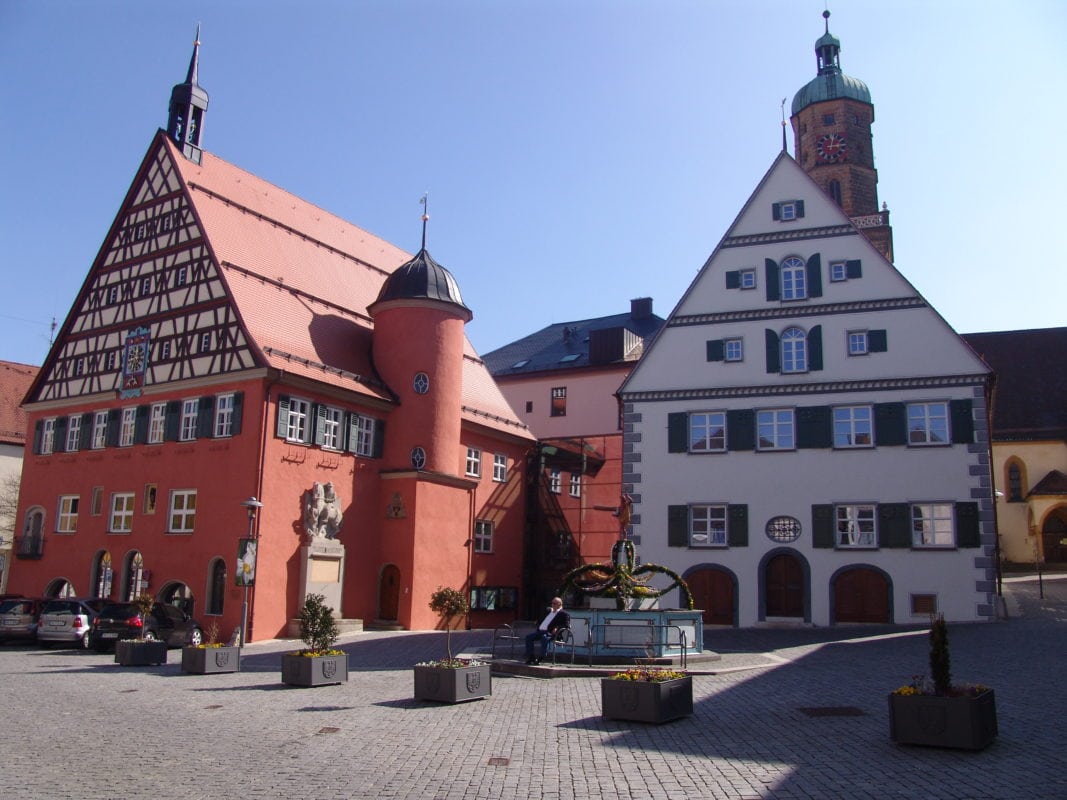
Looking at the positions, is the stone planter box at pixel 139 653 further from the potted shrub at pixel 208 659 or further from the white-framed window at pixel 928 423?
the white-framed window at pixel 928 423

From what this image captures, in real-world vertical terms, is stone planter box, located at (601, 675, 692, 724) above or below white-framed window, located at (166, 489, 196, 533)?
below

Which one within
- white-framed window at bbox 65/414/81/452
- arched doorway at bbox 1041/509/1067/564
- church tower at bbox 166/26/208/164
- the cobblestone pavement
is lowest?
the cobblestone pavement

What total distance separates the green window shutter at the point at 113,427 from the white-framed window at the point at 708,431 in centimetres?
1945

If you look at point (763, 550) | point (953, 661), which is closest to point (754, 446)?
point (763, 550)

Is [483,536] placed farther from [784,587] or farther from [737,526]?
[784,587]

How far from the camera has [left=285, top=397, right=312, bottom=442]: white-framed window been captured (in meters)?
29.0

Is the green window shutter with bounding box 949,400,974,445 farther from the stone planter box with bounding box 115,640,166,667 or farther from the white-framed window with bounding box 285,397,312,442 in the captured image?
the stone planter box with bounding box 115,640,166,667

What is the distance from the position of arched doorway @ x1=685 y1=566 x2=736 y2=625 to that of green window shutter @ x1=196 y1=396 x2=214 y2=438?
50.8 feet

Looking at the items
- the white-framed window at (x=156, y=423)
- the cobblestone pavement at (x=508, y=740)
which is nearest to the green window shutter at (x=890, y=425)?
the cobblestone pavement at (x=508, y=740)

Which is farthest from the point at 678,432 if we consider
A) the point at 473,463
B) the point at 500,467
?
the point at 500,467

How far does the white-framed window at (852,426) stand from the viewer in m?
29.0

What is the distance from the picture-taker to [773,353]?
30.5 meters

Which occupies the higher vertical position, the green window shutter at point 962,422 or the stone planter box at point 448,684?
the green window shutter at point 962,422

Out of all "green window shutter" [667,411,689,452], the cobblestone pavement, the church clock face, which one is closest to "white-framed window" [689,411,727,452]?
"green window shutter" [667,411,689,452]
